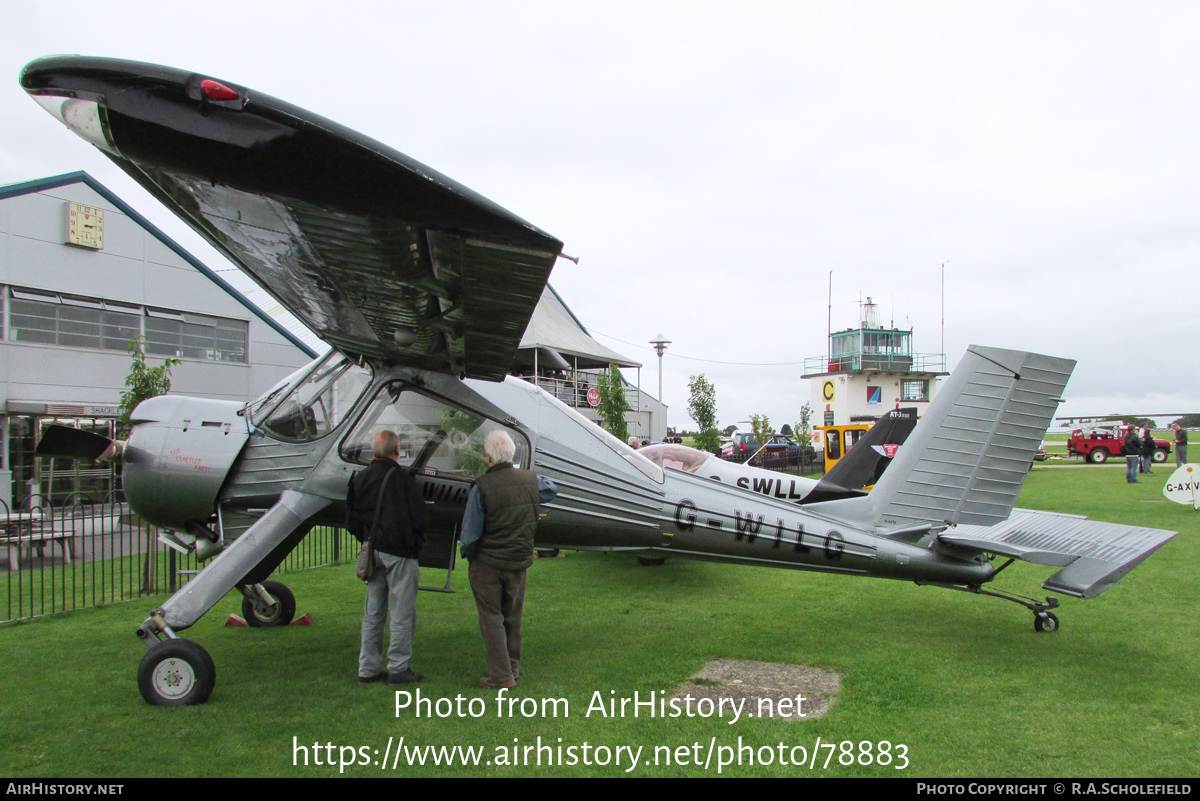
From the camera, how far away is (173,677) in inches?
185

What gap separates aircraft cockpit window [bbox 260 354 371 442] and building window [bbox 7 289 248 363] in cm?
1274

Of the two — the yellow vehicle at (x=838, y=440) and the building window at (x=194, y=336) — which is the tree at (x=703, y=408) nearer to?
the yellow vehicle at (x=838, y=440)

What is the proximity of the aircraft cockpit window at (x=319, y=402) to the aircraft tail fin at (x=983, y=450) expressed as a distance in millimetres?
4628

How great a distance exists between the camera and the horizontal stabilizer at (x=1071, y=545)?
208 inches

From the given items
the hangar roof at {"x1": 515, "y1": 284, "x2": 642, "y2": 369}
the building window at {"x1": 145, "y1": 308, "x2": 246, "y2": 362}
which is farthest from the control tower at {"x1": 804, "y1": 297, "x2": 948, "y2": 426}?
the building window at {"x1": 145, "y1": 308, "x2": 246, "y2": 362}

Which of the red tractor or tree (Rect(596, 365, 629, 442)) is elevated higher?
tree (Rect(596, 365, 629, 442))

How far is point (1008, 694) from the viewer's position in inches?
193

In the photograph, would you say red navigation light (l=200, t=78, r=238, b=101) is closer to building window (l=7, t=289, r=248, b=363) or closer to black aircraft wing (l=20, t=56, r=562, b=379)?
black aircraft wing (l=20, t=56, r=562, b=379)

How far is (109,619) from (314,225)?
6.02 meters

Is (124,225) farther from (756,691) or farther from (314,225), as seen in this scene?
(756,691)

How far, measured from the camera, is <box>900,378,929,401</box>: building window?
152ft

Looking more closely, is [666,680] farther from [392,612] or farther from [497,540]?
[392,612]

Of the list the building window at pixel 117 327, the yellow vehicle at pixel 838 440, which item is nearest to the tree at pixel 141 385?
the building window at pixel 117 327

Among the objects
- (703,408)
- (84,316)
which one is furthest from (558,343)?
(84,316)
